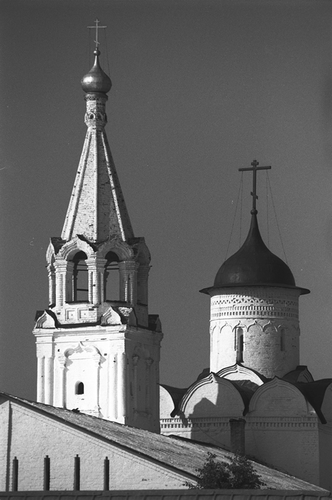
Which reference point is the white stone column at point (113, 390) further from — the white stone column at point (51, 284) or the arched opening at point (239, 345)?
the arched opening at point (239, 345)

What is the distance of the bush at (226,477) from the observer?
95.1 ft

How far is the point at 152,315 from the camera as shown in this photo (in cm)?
3938

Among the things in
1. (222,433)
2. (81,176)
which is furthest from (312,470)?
(81,176)

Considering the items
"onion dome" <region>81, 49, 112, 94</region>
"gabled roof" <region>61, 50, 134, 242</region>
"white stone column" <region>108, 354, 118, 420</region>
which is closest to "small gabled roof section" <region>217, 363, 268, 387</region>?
"white stone column" <region>108, 354, 118, 420</region>

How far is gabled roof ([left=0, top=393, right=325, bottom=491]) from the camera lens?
30.5 metres

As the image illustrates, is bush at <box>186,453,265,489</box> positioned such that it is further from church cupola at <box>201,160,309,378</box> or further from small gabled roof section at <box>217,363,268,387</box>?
church cupola at <box>201,160,309,378</box>

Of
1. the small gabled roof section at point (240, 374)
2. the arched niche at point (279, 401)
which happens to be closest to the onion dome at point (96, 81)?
the small gabled roof section at point (240, 374)

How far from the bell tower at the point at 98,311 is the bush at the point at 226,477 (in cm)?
766

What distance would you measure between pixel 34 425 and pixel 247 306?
10.7 m

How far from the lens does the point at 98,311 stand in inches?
1508

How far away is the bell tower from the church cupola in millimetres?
2355

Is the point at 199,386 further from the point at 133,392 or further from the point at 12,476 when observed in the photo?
the point at 12,476

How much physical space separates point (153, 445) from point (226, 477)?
3.39 metres

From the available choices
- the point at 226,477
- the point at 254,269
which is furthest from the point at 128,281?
the point at 226,477
